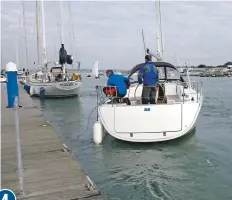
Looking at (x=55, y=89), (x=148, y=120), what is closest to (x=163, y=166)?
(x=148, y=120)

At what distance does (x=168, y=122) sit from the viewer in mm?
9023

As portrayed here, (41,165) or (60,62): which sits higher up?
(60,62)

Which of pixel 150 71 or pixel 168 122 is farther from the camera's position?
pixel 150 71

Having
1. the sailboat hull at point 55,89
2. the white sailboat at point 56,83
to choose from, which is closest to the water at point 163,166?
the sailboat hull at point 55,89

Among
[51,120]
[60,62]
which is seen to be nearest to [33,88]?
[60,62]

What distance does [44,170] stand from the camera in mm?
6133

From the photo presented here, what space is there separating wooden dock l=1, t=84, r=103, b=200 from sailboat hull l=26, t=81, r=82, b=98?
17.2m

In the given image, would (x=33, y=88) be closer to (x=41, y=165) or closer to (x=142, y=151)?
(x=142, y=151)

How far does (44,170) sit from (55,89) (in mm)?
21421

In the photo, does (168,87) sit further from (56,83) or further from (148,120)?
(56,83)

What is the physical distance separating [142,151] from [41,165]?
11.4 ft

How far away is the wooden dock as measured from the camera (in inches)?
196

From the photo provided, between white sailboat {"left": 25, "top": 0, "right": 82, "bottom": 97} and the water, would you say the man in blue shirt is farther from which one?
white sailboat {"left": 25, "top": 0, "right": 82, "bottom": 97}

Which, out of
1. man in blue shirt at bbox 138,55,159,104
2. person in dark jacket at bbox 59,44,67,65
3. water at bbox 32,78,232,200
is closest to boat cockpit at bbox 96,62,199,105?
man in blue shirt at bbox 138,55,159,104
